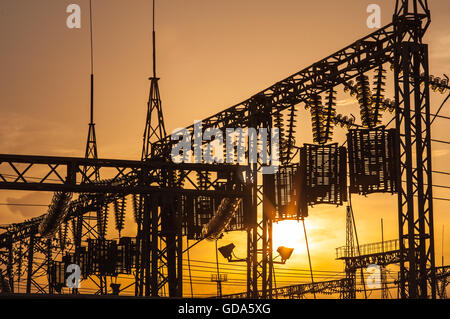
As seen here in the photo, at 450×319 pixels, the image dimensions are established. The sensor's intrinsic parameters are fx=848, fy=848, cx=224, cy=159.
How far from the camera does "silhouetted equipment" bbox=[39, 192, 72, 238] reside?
42375mm

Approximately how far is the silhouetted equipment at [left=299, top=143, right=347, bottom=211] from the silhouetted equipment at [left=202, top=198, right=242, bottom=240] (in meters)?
2.88

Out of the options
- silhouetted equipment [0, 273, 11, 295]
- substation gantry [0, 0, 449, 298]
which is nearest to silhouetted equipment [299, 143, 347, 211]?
substation gantry [0, 0, 449, 298]

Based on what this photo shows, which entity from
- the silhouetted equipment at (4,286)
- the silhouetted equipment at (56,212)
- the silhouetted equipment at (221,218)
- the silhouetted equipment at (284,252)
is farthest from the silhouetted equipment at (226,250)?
the silhouetted equipment at (4,286)

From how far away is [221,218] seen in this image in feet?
123

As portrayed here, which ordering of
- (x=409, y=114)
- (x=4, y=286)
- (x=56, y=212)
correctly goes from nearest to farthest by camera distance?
(x=409, y=114) → (x=56, y=212) → (x=4, y=286)

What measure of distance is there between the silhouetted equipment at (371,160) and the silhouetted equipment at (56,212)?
16.2 metres

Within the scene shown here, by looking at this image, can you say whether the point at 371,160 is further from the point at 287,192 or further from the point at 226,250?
the point at 226,250

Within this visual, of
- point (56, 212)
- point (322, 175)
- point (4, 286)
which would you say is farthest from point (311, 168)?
point (4, 286)

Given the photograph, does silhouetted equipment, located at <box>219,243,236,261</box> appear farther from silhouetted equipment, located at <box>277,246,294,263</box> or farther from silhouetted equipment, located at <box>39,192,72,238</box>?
silhouetted equipment, located at <box>39,192,72,238</box>

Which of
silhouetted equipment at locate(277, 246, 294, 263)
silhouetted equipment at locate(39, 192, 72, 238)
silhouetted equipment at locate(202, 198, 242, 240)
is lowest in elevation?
silhouetted equipment at locate(277, 246, 294, 263)

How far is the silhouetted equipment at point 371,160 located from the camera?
3089 cm

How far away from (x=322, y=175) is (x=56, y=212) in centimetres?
1619
